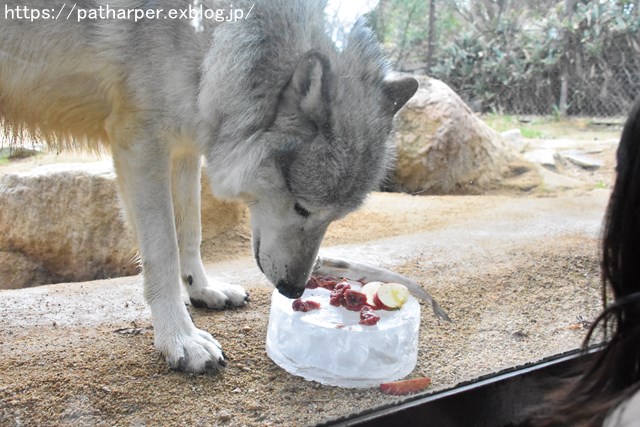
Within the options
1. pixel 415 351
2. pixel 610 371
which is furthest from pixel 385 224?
pixel 610 371

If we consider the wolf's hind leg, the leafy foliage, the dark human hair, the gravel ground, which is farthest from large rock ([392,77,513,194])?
the dark human hair

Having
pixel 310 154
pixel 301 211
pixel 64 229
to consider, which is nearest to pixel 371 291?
pixel 301 211

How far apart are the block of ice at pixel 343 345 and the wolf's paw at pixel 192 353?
0.17 metres

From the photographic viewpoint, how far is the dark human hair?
1.06 meters

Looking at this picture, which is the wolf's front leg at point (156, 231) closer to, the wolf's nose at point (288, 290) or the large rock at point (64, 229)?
the wolf's nose at point (288, 290)

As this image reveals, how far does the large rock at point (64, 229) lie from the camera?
8.98 ft

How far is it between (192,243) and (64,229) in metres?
0.88

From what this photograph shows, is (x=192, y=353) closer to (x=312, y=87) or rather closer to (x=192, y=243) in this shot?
(x=192, y=243)

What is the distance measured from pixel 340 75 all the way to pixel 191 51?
1.46ft

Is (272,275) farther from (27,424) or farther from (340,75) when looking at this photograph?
(27,424)

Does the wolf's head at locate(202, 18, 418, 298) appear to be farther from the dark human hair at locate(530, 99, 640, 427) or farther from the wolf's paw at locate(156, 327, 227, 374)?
the dark human hair at locate(530, 99, 640, 427)

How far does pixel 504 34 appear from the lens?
3.08 meters

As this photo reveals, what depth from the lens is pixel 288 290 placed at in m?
1.86

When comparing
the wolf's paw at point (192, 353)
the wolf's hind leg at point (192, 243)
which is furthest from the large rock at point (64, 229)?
the wolf's paw at point (192, 353)
